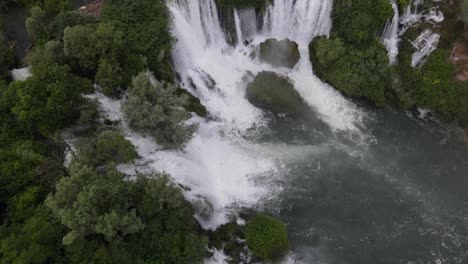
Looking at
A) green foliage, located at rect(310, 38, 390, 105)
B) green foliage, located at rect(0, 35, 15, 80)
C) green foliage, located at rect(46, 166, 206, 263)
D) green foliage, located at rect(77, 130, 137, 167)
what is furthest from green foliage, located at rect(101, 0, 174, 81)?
green foliage, located at rect(310, 38, 390, 105)

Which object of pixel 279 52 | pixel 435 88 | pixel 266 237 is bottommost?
pixel 266 237

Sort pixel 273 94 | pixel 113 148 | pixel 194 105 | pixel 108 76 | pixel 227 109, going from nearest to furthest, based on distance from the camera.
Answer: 1. pixel 113 148
2. pixel 108 76
3. pixel 194 105
4. pixel 273 94
5. pixel 227 109

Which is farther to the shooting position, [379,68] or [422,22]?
[422,22]

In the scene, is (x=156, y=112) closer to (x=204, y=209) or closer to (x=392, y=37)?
(x=204, y=209)

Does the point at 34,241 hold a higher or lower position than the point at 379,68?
higher

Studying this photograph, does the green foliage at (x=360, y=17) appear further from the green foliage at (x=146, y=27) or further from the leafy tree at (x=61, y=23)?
the leafy tree at (x=61, y=23)

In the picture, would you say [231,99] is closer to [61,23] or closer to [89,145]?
[89,145]

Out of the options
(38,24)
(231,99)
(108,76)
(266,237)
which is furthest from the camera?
(231,99)

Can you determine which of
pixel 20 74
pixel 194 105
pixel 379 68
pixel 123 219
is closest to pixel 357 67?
pixel 379 68
